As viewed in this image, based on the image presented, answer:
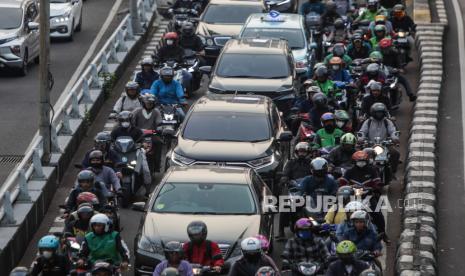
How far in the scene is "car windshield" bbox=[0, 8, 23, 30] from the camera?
37.6m

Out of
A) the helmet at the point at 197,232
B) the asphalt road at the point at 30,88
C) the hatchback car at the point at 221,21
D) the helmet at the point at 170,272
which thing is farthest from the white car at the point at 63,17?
the helmet at the point at 170,272

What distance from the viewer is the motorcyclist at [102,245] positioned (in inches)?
823

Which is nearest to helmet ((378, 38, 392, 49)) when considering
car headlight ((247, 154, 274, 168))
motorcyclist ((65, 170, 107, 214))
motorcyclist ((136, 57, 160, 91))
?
motorcyclist ((136, 57, 160, 91))

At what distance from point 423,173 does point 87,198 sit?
6.60 m

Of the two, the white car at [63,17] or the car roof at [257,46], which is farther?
the white car at [63,17]

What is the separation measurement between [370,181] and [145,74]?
8773 mm

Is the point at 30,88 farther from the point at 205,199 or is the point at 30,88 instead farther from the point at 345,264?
the point at 345,264

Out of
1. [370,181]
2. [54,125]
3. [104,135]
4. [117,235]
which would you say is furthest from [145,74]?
[117,235]

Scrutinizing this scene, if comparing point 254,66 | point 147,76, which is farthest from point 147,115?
point 254,66

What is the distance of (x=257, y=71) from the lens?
1257 inches

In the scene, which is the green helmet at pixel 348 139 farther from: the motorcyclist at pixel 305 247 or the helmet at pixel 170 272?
the helmet at pixel 170 272

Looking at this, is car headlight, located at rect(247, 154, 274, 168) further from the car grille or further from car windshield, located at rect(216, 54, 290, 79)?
the car grille

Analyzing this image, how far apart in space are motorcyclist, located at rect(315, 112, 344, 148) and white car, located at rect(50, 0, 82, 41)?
48.9 ft

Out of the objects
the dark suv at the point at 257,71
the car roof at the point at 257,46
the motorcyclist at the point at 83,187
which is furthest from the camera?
the car roof at the point at 257,46
